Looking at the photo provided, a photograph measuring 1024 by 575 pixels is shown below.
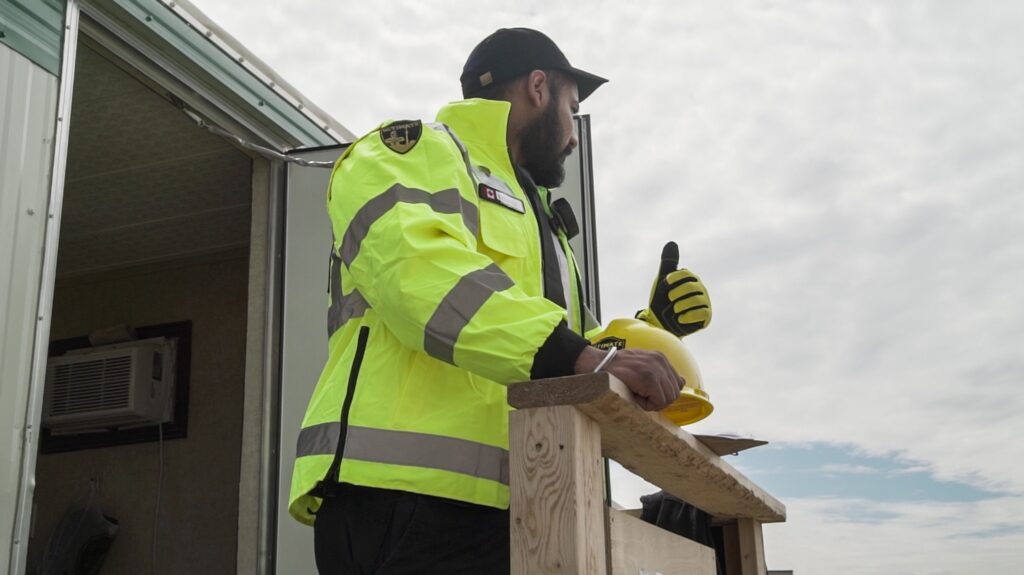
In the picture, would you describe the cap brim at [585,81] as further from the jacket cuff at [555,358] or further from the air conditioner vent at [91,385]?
the air conditioner vent at [91,385]

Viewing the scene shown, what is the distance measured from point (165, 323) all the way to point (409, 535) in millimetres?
4294

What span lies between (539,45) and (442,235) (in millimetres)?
849

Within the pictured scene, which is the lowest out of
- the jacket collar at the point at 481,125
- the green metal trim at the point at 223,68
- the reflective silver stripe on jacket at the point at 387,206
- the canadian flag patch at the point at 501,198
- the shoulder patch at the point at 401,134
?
the reflective silver stripe on jacket at the point at 387,206

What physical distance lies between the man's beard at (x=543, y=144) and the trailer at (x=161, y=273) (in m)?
1.21

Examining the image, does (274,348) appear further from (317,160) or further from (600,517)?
(600,517)

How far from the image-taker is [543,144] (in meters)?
2.32

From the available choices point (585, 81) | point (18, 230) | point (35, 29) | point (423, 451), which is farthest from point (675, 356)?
point (35, 29)

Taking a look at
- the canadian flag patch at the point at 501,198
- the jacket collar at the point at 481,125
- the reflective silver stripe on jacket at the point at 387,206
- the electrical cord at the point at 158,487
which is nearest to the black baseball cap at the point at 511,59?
the jacket collar at the point at 481,125

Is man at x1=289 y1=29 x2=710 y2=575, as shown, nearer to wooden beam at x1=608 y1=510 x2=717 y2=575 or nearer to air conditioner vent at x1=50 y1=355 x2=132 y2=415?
wooden beam at x1=608 y1=510 x2=717 y2=575

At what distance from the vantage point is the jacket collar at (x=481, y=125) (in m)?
2.13

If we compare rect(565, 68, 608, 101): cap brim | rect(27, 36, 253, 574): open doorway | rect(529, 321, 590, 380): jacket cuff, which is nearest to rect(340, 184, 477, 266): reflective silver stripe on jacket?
rect(529, 321, 590, 380): jacket cuff

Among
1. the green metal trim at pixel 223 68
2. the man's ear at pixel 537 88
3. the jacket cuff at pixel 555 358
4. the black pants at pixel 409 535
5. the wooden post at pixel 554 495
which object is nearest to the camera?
the wooden post at pixel 554 495

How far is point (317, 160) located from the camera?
371cm

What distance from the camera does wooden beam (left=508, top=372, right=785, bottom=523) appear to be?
135 centimetres
